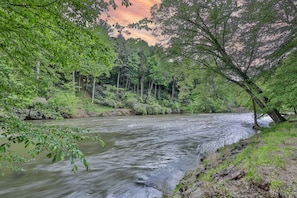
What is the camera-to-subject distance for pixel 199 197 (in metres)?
2.64

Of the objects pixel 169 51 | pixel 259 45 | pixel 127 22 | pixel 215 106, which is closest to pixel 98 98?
pixel 215 106

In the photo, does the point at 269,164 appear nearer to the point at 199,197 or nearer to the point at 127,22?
the point at 199,197

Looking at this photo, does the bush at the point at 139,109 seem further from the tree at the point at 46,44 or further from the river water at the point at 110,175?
the tree at the point at 46,44

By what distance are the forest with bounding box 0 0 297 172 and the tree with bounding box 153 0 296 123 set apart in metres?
0.04

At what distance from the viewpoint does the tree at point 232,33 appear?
290 inches

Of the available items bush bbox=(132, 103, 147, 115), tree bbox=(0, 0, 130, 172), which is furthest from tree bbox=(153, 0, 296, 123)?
bush bbox=(132, 103, 147, 115)

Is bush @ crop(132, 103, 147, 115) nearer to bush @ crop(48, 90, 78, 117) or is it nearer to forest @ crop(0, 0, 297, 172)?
forest @ crop(0, 0, 297, 172)

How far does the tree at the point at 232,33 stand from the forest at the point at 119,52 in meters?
0.04

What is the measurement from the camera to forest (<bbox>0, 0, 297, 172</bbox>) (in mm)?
2018

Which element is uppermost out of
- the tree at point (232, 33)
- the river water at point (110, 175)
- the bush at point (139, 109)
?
the tree at point (232, 33)

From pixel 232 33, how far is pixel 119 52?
6.52m

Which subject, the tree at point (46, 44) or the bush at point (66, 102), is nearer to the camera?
the tree at point (46, 44)

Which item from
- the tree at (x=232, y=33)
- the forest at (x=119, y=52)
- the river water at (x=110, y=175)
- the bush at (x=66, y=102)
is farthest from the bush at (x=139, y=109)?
the river water at (x=110, y=175)

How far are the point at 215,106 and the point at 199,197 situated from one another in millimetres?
28819
